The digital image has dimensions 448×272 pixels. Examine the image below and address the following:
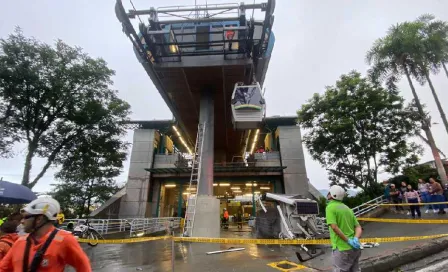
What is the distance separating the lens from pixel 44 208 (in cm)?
202

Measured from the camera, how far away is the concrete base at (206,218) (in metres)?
12.3

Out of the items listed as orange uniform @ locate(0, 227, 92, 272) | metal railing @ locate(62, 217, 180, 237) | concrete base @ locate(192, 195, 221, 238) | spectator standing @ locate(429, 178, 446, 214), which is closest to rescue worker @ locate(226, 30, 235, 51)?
concrete base @ locate(192, 195, 221, 238)

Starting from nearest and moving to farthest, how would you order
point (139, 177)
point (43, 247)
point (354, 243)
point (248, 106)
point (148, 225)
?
point (43, 247), point (354, 243), point (248, 106), point (148, 225), point (139, 177)

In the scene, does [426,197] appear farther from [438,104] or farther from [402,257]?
[402,257]

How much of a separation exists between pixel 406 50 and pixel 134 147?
2797 cm

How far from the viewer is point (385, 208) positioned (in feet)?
50.1

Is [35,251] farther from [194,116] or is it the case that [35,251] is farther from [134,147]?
[134,147]

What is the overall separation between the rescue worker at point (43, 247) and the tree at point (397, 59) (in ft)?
71.7

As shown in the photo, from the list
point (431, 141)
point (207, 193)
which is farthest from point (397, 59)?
point (207, 193)

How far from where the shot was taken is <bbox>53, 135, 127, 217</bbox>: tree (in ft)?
66.1

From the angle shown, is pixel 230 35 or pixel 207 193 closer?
pixel 207 193

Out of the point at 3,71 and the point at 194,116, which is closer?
the point at 3,71

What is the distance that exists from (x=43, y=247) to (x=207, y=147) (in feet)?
43.1

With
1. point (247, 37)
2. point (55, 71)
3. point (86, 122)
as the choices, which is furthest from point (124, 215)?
point (247, 37)
